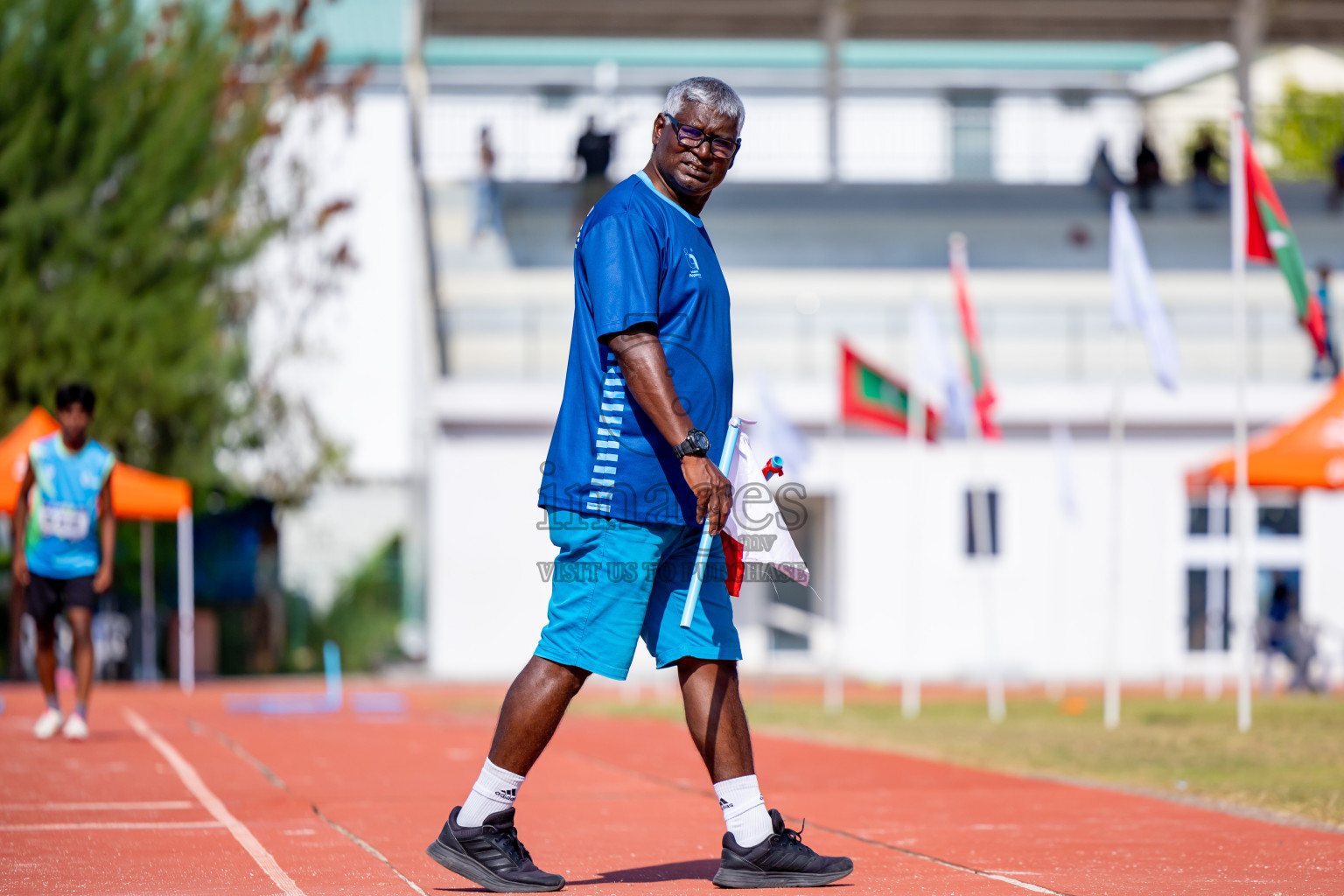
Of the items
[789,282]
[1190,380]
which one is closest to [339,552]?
[789,282]

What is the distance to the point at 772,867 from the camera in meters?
4.39

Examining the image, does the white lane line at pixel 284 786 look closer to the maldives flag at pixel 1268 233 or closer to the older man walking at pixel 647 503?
the older man walking at pixel 647 503

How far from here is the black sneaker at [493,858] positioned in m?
4.29

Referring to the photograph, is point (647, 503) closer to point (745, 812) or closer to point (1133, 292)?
point (745, 812)

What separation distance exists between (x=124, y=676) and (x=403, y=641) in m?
5.14

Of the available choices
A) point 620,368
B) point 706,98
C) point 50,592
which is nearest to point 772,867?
point 620,368

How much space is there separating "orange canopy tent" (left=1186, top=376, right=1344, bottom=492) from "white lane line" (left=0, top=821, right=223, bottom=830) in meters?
11.3

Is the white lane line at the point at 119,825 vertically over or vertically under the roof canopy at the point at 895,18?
under

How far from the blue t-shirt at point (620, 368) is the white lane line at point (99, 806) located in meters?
2.61

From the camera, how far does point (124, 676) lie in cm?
1989

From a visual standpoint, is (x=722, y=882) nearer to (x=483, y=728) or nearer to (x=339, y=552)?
(x=483, y=728)

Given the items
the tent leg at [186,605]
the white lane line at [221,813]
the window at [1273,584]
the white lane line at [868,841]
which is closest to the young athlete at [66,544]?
the white lane line at [221,813]

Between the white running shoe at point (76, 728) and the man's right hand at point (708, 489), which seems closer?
the man's right hand at point (708, 489)

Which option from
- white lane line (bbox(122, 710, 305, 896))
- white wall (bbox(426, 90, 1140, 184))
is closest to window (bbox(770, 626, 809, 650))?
white wall (bbox(426, 90, 1140, 184))
